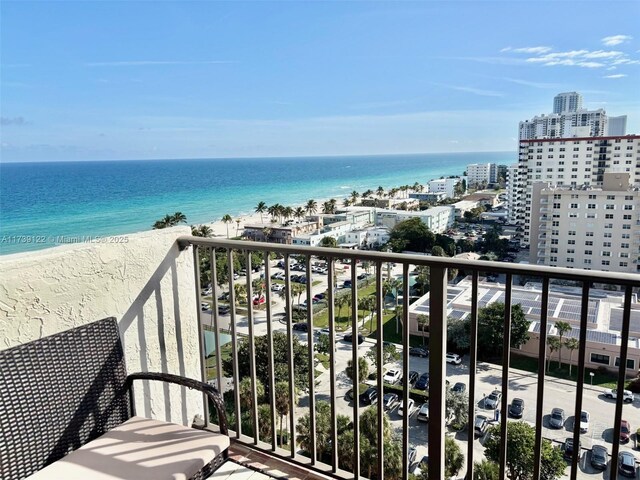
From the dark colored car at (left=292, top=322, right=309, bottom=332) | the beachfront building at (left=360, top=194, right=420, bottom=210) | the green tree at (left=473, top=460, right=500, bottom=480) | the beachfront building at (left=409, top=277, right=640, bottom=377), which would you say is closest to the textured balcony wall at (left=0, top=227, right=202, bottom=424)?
the dark colored car at (left=292, top=322, right=309, bottom=332)

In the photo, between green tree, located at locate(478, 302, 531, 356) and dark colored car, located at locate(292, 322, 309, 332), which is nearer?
green tree, located at locate(478, 302, 531, 356)

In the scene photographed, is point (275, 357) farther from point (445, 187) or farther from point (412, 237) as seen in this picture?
point (445, 187)

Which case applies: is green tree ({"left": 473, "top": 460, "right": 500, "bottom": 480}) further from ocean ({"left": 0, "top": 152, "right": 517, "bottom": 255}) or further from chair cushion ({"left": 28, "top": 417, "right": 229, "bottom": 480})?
ocean ({"left": 0, "top": 152, "right": 517, "bottom": 255})

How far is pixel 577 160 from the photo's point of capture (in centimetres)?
2562

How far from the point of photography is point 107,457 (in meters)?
1.60

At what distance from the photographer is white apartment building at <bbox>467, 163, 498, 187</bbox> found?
79.9 metres

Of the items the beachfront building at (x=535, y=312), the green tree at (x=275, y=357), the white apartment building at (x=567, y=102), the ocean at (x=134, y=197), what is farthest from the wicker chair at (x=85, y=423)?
the white apartment building at (x=567, y=102)

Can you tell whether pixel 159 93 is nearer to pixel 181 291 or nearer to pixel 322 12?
pixel 322 12

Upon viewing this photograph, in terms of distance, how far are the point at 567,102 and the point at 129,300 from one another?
54373 millimetres

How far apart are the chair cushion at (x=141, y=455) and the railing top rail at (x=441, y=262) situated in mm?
809

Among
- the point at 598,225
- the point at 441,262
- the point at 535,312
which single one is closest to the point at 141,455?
the point at 441,262

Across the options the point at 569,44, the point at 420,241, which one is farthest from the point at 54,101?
the point at 569,44

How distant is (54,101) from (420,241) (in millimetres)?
63262

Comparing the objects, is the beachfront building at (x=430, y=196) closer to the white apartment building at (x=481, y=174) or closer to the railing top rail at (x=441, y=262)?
the white apartment building at (x=481, y=174)
